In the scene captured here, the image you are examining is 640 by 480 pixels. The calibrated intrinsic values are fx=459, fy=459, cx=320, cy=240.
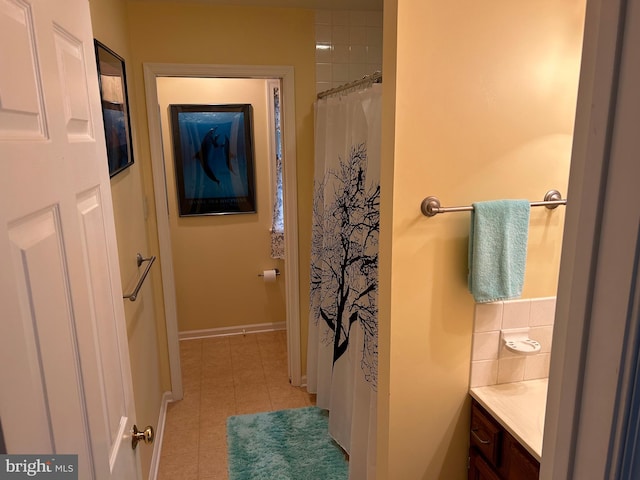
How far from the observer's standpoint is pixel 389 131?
1487 mm

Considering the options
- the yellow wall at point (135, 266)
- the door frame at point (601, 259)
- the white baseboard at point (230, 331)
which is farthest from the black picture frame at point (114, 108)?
the white baseboard at point (230, 331)

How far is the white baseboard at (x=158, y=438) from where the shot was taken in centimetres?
230

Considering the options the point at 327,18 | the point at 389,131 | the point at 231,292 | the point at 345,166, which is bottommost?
the point at 231,292

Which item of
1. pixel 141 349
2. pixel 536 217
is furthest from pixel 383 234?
pixel 141 349

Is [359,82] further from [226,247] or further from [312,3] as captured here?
[226,247]

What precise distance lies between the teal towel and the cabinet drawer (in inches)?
16.8

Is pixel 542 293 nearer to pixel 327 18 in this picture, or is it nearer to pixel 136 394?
pixel 136 394

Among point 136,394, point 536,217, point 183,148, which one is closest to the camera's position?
point 536,217

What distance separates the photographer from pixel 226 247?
149 inches

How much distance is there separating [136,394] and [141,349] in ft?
0.99

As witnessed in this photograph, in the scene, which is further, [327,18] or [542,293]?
[327,18]

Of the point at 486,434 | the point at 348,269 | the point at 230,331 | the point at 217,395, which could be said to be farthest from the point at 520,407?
the point at 230,331

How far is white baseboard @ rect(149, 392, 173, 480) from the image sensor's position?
7.56 feet

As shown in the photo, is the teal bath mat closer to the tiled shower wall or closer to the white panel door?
the white panel door
